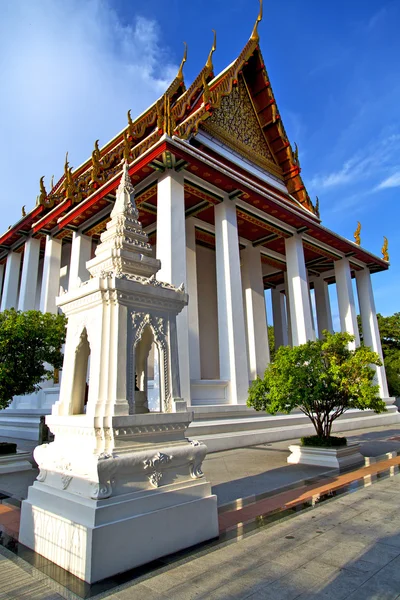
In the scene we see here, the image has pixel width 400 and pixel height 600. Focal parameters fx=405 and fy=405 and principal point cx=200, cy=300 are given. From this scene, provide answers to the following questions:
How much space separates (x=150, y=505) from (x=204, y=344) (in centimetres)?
1236

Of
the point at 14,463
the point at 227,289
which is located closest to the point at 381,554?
the point at 14,463

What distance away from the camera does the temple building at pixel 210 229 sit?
421 inches

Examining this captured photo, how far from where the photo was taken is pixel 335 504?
5.03 metres

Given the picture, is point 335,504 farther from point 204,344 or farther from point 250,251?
point 250,251

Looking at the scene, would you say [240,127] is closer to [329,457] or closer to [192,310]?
[192,310]

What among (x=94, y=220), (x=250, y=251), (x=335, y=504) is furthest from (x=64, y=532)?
(x=250, y=251)

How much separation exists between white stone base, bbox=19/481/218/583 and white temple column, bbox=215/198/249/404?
7.03 metres

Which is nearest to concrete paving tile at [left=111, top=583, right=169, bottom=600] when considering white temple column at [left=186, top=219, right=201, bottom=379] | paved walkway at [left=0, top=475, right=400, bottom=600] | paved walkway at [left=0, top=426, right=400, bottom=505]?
paved walkway at [left=0, top=475, right=400, bottom=600]

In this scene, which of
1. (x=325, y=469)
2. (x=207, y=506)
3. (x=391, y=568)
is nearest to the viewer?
(x=391, y=568)

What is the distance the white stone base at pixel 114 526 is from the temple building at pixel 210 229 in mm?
5278

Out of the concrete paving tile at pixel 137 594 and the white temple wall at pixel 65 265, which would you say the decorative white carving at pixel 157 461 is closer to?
the concrete paving tile at pixel 137 594

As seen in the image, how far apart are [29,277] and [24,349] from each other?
25.0 ft

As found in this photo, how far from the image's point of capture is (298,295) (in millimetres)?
14195

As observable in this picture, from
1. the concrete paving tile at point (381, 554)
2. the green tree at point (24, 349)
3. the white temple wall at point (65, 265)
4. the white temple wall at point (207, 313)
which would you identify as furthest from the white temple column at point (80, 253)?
the concrete paving tile at point (381, 554)
